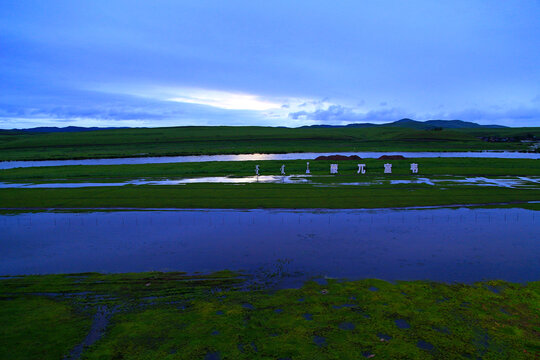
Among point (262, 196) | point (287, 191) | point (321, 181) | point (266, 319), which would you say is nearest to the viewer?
point (266, 319)

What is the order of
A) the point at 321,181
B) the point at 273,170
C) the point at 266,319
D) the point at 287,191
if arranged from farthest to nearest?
the point at 273,170
the point at 321,181
the point at 287,191
the point at 266,319

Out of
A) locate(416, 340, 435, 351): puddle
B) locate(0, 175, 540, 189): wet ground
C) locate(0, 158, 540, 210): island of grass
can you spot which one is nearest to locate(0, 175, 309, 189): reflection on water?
locate(0, 175, 540, 189): wet ground

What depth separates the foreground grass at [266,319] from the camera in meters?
8.73

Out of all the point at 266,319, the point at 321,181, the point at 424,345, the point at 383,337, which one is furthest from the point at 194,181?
the point at 424,345

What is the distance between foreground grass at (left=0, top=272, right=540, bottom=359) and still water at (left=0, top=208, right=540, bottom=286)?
4.55 feet

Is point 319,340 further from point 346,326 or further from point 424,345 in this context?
point 424,345

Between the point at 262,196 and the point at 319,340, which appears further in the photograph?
the point at 262,196

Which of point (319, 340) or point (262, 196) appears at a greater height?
point (262, 196)

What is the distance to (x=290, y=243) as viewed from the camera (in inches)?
682

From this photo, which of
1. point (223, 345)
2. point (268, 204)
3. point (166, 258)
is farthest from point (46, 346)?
point (268, 204)

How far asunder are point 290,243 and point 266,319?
7311mm

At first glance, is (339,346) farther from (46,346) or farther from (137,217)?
(137,217)

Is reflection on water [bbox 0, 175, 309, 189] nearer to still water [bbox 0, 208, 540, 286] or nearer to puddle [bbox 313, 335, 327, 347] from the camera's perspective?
still water [bbox 0, 208, 540, 286]

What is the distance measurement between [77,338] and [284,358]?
5543 millimetres
